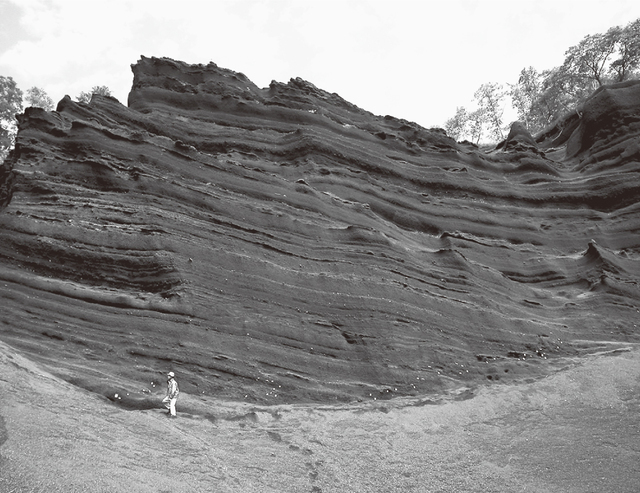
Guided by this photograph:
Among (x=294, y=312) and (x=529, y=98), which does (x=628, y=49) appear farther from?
(x=294, y=312)

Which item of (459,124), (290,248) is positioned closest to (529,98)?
(459,124)

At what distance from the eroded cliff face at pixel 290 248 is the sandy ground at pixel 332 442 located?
→ 1.97 ft

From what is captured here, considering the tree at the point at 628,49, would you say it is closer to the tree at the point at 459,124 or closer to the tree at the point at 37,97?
the tree at the point at 459,124

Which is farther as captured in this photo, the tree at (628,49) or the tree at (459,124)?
the tree at (459,124)

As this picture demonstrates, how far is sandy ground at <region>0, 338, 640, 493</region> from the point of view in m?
6.17

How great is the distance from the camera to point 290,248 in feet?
40.4

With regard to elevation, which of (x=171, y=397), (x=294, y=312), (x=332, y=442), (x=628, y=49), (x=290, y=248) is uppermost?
(x=628, y=49)

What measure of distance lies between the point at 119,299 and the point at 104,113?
8.19m

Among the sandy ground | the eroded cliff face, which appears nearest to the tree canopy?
the eroded cliff face

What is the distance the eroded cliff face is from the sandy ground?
0.60 metres

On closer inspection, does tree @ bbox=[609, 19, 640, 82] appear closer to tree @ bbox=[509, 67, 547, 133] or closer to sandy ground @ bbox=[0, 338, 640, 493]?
tree @ bbox=[509, 67, 547, 133]

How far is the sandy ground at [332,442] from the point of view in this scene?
6168 millimetres

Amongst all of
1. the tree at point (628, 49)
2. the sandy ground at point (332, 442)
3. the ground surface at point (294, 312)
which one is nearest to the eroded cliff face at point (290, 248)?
the ground surface at point (294, 312)

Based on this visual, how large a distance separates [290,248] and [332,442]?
16.7 feet
